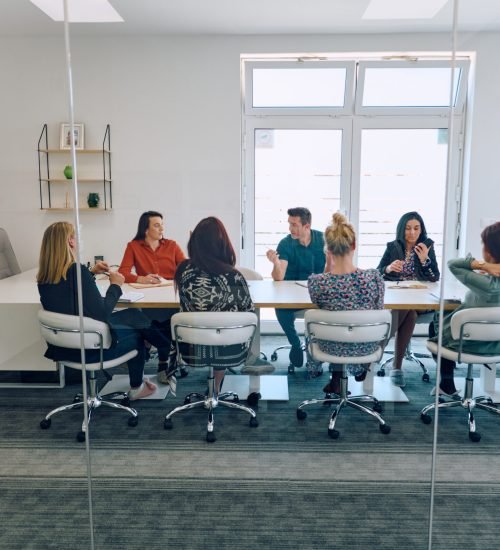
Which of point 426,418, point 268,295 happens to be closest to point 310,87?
point 268,295

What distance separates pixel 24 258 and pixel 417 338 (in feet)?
5.37

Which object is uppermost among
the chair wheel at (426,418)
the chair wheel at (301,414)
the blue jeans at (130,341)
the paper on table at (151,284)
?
the paper on table at (151,284)

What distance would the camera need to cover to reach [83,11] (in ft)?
6.11

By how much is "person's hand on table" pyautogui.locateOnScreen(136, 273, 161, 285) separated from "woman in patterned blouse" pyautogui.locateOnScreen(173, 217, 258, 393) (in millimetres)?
81

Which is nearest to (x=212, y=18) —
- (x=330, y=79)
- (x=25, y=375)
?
(x=330, y=79)

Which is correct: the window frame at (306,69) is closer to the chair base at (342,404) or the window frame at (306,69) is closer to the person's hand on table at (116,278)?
the person's hand on table at (116,278)

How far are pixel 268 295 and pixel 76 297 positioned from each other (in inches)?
31.4

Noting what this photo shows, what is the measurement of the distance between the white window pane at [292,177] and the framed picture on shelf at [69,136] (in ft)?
2.18

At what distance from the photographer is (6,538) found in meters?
1.97

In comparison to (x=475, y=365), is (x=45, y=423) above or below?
below

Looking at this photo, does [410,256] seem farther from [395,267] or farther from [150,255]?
[150,255]

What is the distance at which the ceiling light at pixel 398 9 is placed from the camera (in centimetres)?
187

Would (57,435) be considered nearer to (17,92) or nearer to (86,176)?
(86,176)

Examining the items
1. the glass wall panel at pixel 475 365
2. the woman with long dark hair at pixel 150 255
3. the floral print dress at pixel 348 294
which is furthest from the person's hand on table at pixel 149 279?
the glass wall panel at pixel 475 365
